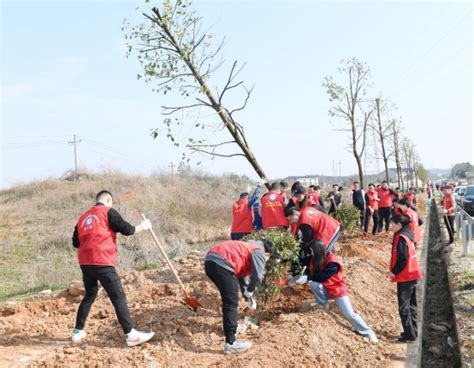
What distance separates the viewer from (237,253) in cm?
504

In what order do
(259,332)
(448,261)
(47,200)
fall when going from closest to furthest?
1. (259,332)
2. (448,261)
3. (47,200)

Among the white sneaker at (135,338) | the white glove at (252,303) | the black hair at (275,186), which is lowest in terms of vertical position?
the white sneaker at (135,338)

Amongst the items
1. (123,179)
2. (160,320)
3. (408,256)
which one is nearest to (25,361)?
(160,320)

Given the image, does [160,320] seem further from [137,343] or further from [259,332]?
[259,332]

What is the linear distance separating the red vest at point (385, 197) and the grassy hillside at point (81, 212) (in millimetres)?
7249

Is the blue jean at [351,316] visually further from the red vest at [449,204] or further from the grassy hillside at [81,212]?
the red vest at [449,204]

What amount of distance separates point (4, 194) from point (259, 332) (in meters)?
36.4

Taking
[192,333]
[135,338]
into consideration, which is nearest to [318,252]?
[192,333]

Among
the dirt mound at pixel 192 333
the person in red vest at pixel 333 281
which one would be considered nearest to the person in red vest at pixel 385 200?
Result: the dirt mound at pixel 192 333

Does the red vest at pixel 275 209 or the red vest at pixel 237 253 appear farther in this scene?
the red vest at pixel 275 209

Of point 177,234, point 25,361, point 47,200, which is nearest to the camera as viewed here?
point 25,361

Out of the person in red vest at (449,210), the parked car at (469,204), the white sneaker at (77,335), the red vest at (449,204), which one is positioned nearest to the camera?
the white sneaker at (77,335)

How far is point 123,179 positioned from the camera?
37781 millimetres

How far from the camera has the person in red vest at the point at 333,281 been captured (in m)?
5.72
